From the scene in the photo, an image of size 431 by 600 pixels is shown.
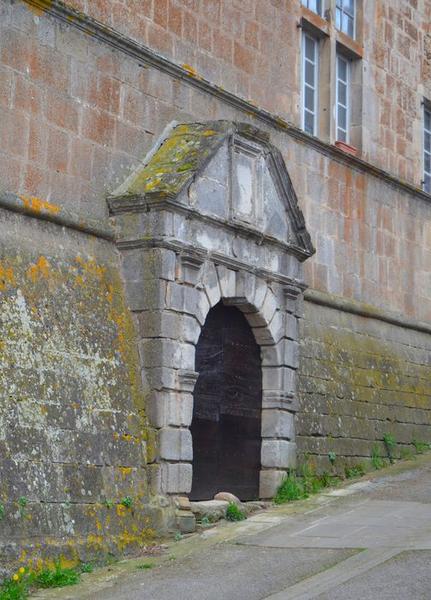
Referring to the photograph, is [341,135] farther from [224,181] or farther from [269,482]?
[269,482]

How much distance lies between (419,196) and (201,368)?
5463mm

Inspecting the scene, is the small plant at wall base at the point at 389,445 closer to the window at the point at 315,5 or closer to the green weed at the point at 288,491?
the green weed at the point at 288,491

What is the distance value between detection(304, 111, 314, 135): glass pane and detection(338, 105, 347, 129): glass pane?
2.32ft

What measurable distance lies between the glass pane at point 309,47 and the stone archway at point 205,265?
2.54 meters

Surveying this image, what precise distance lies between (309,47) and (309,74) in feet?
1.05

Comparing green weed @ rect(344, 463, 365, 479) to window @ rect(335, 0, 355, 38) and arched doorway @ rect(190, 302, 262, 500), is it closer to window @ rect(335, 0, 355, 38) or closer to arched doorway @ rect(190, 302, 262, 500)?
arched doorway @ rect(190, 302, 262, 500)

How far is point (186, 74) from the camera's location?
11.7 m

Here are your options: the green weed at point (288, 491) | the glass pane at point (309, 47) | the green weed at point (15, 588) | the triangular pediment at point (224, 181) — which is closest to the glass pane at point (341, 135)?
the glass pane at point (309, 47)

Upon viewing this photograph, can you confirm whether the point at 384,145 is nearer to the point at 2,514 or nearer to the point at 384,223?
the point at 384,223

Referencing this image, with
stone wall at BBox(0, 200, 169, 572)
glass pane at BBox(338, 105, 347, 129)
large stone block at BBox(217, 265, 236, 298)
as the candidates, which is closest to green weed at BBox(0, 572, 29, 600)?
stone wall at BBox(0, 200, 169, 572)

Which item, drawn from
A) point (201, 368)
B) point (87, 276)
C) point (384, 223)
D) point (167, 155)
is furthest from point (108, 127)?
point (384, 223)

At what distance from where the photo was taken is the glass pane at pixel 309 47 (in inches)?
558

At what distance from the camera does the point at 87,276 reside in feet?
33.9

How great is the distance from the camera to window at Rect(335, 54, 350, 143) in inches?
581
